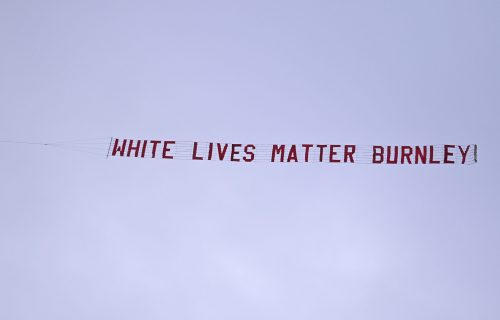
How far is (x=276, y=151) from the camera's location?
1648 centimetres

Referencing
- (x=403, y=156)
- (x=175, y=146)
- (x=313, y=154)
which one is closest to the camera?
(x=403, y=156)

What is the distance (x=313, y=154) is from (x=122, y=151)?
9.06 metres

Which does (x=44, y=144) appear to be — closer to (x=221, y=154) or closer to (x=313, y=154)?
(x=221, y=154)

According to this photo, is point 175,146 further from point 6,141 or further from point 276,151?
point 6,141

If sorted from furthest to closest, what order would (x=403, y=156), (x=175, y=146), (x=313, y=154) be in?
(x=313, y=154)
(x=175, y=146)
(x=403, y=156)

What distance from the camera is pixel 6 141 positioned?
20188 mm

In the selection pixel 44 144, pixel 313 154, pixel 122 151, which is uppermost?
pixel 313 154

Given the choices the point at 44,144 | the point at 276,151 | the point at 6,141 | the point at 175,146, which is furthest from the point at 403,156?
the point at 6,141

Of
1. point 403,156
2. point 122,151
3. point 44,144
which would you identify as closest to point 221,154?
point 122,151

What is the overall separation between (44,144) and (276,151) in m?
9.90

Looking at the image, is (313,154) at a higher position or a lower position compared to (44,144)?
higher

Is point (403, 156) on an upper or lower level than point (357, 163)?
lower

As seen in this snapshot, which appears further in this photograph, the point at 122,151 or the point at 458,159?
the point at 458,159

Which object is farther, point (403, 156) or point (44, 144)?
point (44, 144)
